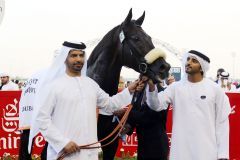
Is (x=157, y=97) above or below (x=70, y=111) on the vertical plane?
above

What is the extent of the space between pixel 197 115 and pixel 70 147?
1337mm

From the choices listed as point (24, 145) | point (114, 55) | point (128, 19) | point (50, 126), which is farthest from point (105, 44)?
point (24, 145)

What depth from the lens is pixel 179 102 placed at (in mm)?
4809

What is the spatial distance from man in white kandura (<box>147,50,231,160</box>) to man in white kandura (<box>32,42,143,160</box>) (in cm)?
71

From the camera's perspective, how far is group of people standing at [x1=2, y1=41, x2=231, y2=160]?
4.30 m

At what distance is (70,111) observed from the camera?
429 centimetres

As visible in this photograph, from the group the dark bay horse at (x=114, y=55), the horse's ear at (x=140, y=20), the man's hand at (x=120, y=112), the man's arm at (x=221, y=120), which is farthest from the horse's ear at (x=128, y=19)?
the man's arm at (x=221, y=120)

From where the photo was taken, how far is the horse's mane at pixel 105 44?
567 cm

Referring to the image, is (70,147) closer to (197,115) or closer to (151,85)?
(151,85)

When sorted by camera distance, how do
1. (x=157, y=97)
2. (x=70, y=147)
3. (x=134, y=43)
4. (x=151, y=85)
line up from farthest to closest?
(x=134, y=43) → (x=157, y=97) → (x=151, y=85) → (x=70, y=147)

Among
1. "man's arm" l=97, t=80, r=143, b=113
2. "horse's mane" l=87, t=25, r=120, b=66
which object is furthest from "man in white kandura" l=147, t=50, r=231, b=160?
"horse's mane" l=87, t=25, r=120, b=66

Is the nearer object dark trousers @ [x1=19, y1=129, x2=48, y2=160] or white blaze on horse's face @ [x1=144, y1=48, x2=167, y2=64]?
white blaze on horse's face @ [x1=144, y1=48, x2=167, y2=64]

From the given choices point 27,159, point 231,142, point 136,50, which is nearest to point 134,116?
point 136,50

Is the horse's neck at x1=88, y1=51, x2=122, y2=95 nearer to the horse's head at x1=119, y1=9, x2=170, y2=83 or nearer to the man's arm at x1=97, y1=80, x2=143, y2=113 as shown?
the horse's head at x1=119, y1=9, x2=170, y2=83
